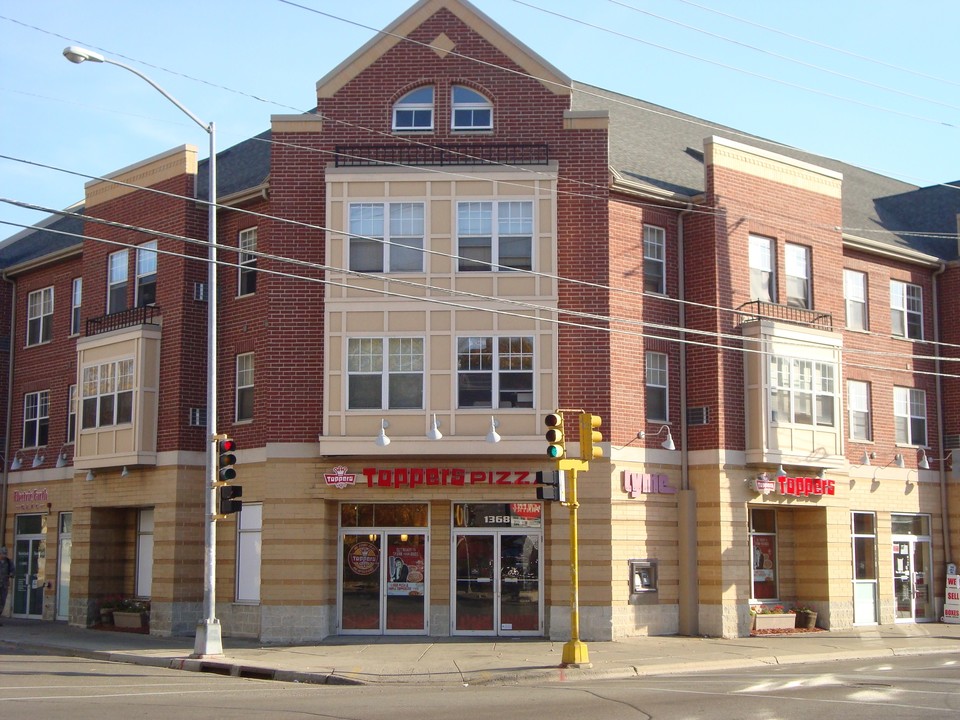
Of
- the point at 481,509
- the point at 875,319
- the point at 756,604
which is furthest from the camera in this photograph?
the point at 875,319

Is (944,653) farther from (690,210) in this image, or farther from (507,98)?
(507,98)

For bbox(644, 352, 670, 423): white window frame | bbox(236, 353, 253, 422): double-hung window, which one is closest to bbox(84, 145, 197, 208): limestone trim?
bbox(236, 353, 253, 422): double-hung window

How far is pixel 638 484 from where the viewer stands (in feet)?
83.6

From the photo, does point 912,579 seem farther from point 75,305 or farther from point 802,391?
point 75,305

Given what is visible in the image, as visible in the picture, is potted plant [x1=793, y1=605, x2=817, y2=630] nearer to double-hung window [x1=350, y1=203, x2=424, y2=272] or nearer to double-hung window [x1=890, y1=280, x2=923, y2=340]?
double-hung window [x1=890, y1=280, x2=923, y2=340]

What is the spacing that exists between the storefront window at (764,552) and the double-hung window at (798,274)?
5.14m

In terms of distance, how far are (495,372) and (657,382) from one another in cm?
424

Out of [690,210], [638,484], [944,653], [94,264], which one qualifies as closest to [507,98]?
[690,210]

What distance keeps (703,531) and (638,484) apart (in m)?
2.01

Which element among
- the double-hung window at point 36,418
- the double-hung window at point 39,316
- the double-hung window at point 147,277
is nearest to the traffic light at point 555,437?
the double-hung window at point 147,277

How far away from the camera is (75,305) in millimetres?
33156

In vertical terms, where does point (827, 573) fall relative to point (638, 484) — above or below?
below

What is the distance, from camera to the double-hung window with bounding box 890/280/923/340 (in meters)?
31.8

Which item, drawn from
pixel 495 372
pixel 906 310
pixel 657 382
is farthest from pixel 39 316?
pixel 906 310
